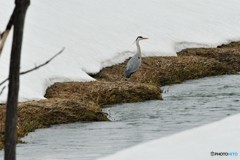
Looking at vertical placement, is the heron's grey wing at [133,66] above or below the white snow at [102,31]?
below

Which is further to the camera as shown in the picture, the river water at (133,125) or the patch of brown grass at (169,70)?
the patch of brown grass at (169,70)

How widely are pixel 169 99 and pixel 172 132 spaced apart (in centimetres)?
605

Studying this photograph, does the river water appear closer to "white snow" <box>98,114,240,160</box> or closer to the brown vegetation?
the brown vegetation

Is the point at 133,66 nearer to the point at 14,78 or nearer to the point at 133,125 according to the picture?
the point at 133,125

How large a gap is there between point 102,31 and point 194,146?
2060 cm

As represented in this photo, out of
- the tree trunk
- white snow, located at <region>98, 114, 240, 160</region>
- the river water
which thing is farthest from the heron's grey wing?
the tree trunk

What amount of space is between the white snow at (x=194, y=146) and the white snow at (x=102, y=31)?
22.9 feet

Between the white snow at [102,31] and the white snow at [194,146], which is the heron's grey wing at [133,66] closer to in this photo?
the white snow at [102,31]

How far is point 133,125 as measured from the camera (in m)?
15.7

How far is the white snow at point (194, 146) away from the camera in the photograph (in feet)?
31.8

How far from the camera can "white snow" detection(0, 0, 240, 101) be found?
2367cm

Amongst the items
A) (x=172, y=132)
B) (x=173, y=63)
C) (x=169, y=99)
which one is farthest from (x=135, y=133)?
(x=173, y=63)

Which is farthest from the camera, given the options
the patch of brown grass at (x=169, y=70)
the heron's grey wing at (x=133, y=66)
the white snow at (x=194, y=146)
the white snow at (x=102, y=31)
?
the patch of brown grass at (x=169, y=70)

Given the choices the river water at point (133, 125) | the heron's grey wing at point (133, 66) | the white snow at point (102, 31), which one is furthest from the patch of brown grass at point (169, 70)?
the river water at point (133, 125)
